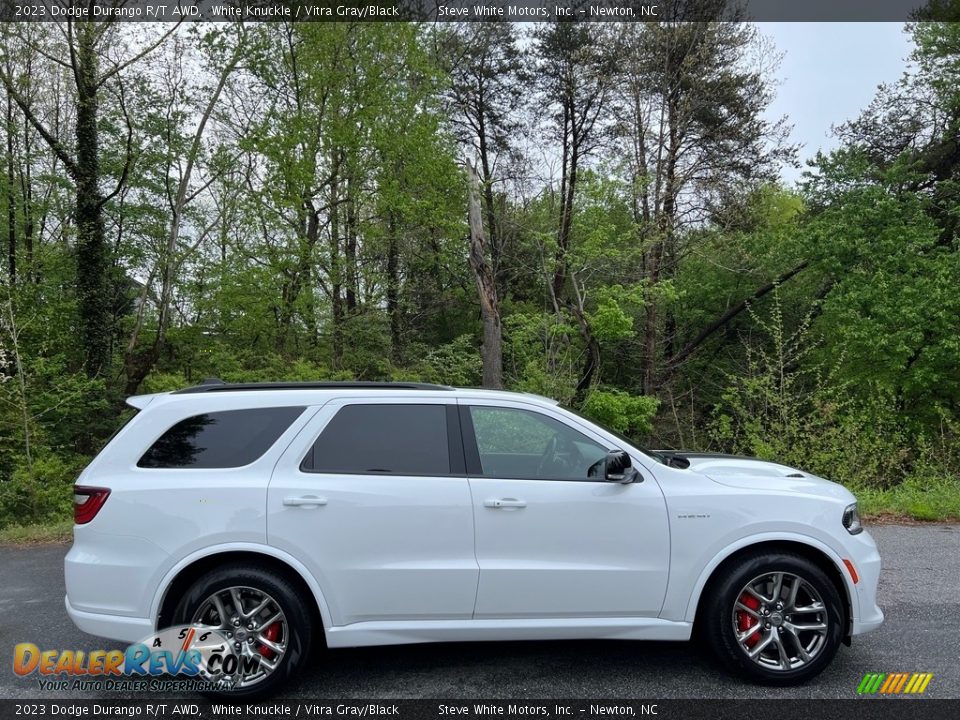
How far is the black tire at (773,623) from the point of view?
11.7 feet

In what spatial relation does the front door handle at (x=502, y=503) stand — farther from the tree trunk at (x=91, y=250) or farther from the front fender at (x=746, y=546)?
the tree trunk at (x=91, y=250)

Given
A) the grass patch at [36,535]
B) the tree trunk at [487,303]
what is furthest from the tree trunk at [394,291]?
the grass patch at [36,535]

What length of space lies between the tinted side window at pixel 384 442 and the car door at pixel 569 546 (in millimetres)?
296

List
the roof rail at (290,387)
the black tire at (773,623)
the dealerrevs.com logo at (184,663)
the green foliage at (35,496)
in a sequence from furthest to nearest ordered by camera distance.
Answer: the green foliage at (35,496)
the roof rail at (290,387)
the black tire at (773,623)
the dealerrevs.com logo at (184,663)

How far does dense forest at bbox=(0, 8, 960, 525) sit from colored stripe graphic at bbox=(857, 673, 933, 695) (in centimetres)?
1020

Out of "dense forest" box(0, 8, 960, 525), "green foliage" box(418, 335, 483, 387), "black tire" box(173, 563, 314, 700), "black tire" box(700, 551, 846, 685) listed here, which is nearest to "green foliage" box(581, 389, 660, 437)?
"dense forest" box(0, 8, 960, 525)

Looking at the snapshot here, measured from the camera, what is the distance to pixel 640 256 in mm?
18562

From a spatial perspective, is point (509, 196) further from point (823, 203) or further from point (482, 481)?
point (482, 481)

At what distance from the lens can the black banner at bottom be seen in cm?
329

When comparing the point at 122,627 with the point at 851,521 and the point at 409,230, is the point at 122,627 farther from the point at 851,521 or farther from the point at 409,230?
the point at 409,230

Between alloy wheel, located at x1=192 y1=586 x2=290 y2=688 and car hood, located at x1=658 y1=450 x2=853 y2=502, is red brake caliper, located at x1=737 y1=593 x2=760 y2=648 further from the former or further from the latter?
alloy wheel, located at x1=192 y1=586 x2=290 y2=688

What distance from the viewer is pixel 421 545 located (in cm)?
357

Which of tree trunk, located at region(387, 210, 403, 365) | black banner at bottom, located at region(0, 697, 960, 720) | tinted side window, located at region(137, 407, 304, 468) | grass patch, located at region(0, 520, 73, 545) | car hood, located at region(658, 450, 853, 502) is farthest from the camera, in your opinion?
tree trunk, located at region(387, 210, 403, 365)

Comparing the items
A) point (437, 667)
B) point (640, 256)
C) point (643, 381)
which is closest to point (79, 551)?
point (437, 667)
